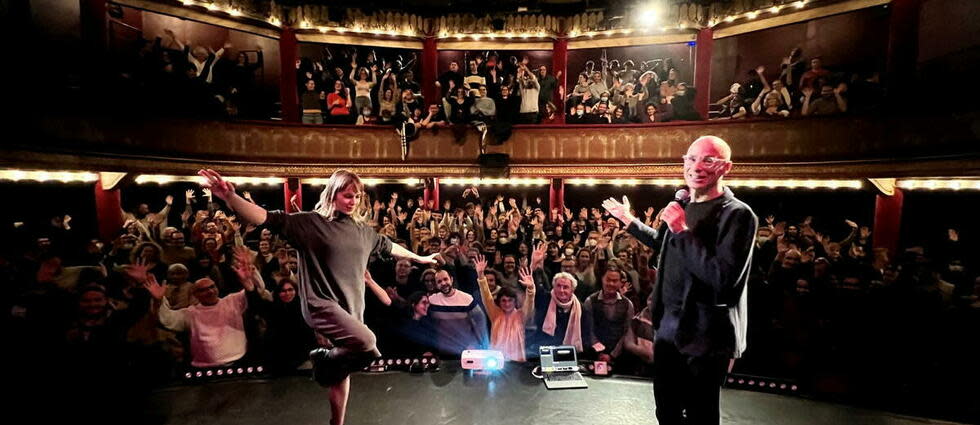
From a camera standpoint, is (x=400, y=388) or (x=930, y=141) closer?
(x=400, y=388)

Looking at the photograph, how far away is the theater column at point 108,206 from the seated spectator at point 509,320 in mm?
6863

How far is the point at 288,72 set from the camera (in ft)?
32.7

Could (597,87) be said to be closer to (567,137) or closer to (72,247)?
(567,137)

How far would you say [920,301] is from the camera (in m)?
4.11

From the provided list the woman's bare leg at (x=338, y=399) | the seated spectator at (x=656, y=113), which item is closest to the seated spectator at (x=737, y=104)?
the seated spectator at (x=656, y=113)

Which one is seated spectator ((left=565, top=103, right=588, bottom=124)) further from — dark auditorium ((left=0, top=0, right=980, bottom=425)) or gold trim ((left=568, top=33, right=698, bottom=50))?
gold trim ((left=568, top=33, right=698, bottom=50))

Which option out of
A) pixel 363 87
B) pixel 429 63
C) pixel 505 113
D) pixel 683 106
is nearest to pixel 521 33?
pixel 429 63

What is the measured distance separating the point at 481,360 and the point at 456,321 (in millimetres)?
492

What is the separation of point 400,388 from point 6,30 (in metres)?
8.39

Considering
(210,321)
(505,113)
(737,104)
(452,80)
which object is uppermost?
(452,80)

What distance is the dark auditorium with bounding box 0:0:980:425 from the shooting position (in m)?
3.28

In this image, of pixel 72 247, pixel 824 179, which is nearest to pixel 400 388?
pixel 72 247

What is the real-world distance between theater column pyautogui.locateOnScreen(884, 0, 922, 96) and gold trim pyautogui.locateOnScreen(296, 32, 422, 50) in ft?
29.9

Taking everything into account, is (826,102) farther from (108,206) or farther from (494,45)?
(108,206)
